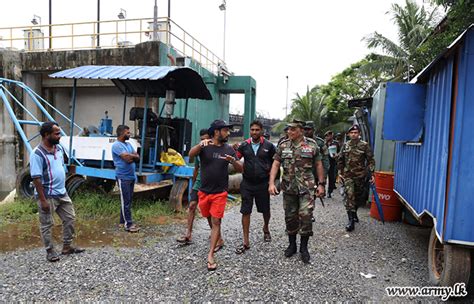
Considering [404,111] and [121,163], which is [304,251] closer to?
[404,111]

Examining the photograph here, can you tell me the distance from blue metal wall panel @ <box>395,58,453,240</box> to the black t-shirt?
224 cm

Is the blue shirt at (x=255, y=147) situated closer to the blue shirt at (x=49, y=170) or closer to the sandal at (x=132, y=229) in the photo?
the sandal at (x=132, y=229)

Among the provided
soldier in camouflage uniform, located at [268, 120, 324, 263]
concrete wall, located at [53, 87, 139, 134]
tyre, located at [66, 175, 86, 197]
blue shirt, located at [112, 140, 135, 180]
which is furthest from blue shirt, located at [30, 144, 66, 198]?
concrete wall, located at [53, 87, 139, 134]

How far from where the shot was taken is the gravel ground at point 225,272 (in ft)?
11.2

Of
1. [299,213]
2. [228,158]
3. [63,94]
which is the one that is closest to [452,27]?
[299,213]

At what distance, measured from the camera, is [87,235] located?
5.34 metres

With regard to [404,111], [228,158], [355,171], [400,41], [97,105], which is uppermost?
[400,41]

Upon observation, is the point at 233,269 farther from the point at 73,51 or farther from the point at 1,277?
the point at 73,51

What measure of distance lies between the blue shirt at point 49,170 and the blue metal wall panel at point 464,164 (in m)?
4.15

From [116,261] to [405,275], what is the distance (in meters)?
3.30

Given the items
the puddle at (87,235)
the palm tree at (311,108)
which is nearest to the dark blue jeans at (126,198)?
the puddle at (87,235)

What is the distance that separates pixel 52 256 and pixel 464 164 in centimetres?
445

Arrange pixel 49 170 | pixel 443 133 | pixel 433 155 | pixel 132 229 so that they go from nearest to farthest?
1. pixel 443 133
2. pixel 433 155
3. pixel 49 170
4. pixel 132 229

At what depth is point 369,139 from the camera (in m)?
7.66
